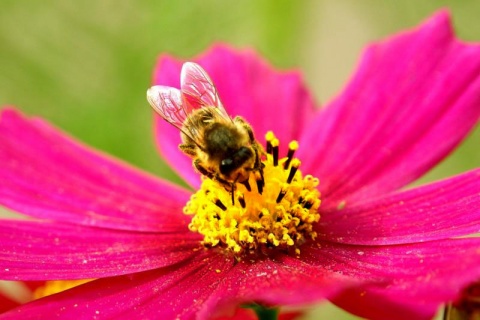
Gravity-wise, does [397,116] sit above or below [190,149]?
above

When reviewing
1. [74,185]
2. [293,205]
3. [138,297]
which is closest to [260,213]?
[293,205]

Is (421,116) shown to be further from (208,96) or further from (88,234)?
(88,234)

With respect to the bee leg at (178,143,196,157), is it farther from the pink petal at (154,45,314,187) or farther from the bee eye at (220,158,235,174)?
the pink petal at (154,45,314,187)

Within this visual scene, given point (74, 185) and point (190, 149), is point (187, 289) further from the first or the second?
point (74, 185)

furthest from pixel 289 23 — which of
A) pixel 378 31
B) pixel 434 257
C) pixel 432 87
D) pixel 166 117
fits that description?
pixel 434 257

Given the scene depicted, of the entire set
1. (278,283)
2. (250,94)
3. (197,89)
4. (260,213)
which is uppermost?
(250,94)

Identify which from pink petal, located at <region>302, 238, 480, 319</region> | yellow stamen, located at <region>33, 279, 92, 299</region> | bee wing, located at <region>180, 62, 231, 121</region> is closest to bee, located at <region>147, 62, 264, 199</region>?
bee wing, located at <region>180, 62, 231, 121</region>
